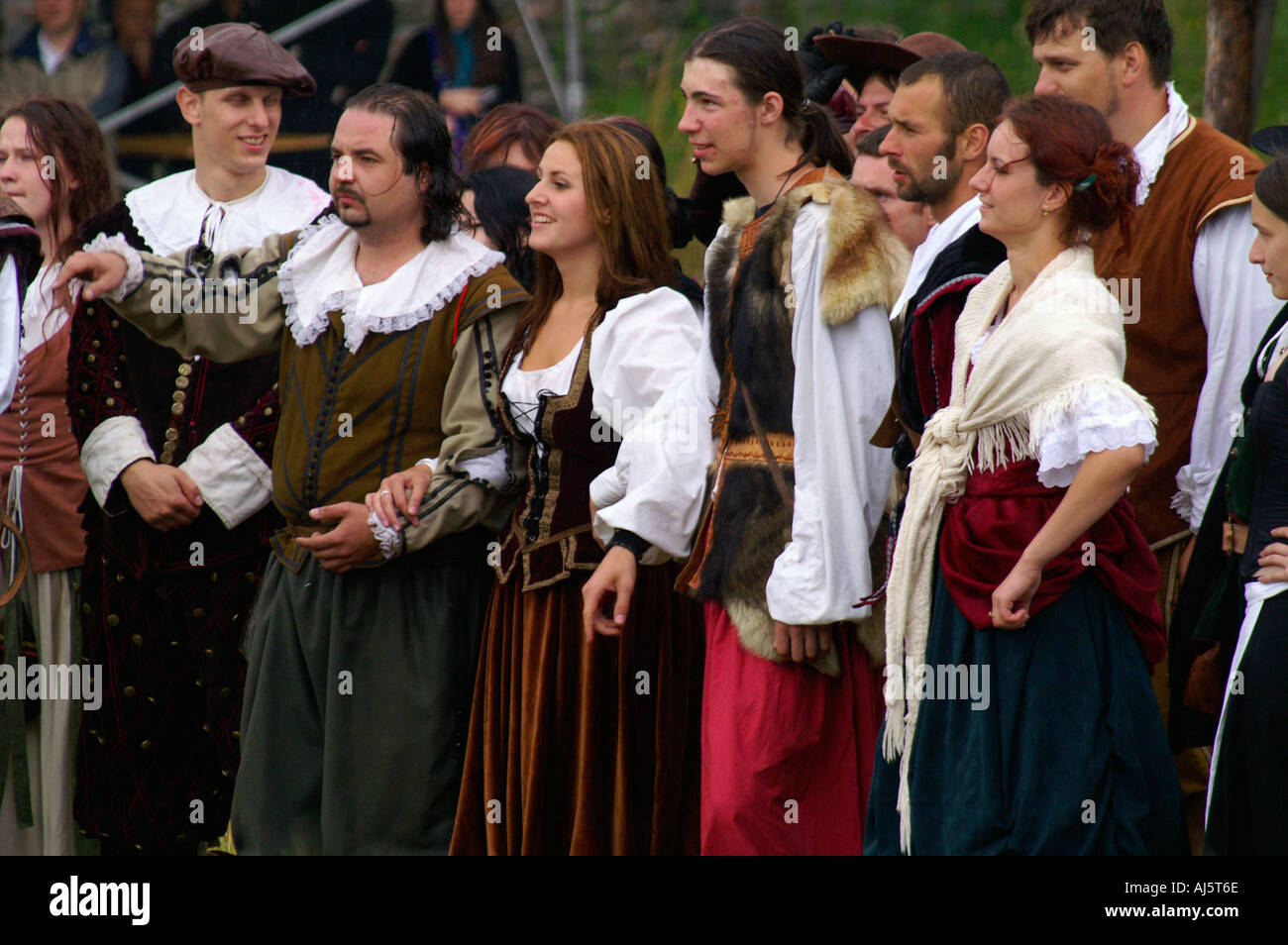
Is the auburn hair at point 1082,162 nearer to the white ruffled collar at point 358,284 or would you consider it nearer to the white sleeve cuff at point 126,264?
the white ruffled collar at point 358,284

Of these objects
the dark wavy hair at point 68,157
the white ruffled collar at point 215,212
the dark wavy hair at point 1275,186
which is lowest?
the dark wavy hair at point 1275,186

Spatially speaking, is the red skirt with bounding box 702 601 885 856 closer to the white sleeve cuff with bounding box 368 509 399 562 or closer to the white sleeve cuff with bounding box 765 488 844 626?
the white sleeve cuff with bounding box 765 488 844 626

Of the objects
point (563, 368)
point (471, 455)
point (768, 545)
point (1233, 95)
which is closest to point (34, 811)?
point (471, 455)

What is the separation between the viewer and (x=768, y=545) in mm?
3668

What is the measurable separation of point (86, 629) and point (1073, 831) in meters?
3.03

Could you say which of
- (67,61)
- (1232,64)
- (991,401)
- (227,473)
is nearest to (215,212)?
(227,473)

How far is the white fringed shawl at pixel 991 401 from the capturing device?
10.3 ft

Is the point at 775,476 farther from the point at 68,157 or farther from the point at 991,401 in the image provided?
the point at 68,157

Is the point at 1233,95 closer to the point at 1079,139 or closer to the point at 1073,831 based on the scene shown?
the point at 1079,139

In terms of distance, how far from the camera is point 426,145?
434cm

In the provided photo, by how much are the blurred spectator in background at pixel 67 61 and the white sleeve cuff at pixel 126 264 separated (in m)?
4.90

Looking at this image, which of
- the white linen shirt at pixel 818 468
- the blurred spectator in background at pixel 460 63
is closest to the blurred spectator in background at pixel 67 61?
the blurred spectator in background at pixel 460 63

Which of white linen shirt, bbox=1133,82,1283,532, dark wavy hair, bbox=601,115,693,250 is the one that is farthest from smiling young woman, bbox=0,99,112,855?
white linen shirt, bbox=1133,82,1283,532

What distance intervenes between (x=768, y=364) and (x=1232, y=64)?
287 centimetres
